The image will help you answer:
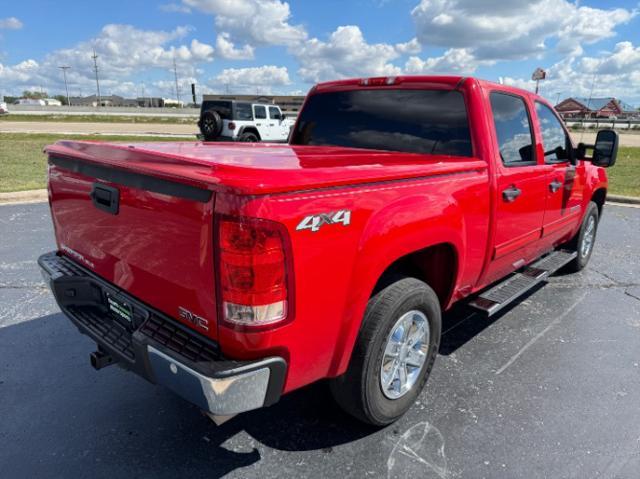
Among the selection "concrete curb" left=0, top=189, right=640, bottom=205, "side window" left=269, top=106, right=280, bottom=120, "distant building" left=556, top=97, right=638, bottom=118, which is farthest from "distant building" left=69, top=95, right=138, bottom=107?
"concrete curb" left=0, top=189, right=640, bottom=205

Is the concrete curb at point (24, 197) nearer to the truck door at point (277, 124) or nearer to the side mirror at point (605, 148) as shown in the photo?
the side mirror at point (605, 148)

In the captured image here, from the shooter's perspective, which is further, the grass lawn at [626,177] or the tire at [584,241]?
the grass lawn at [626,177]

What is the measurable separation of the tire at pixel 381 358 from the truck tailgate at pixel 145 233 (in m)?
0.78

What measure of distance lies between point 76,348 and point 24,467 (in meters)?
1.23

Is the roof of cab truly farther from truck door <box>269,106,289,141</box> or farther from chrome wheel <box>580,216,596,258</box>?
truck door <box>269,106,289,141</box>

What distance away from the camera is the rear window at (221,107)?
19.0m

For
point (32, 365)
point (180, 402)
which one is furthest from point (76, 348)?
point (180, 402)

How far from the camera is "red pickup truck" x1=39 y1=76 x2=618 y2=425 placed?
70.2 inches

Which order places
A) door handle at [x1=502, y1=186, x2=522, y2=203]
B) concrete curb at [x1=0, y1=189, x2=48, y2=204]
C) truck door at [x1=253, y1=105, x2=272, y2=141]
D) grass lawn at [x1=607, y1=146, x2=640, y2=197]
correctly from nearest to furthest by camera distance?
door handle at [x1=502, y1=186, x2=522, y2=203] < concrete curb at [x1=0, y1=189, x2=48, y2=204] < grass lawn at [x1=607, y1=146, x2=640, y2=197] < truck door at [x1=253, y1=105, x2=272, y2=141]

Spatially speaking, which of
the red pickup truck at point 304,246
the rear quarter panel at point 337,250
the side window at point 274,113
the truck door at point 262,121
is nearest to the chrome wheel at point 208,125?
the truck door at point 262,121

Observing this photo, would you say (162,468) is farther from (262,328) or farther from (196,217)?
(196,217)

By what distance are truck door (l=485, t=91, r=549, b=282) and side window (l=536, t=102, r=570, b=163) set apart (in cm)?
28

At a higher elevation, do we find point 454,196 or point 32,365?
point 454,196

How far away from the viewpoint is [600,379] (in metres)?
3.20
